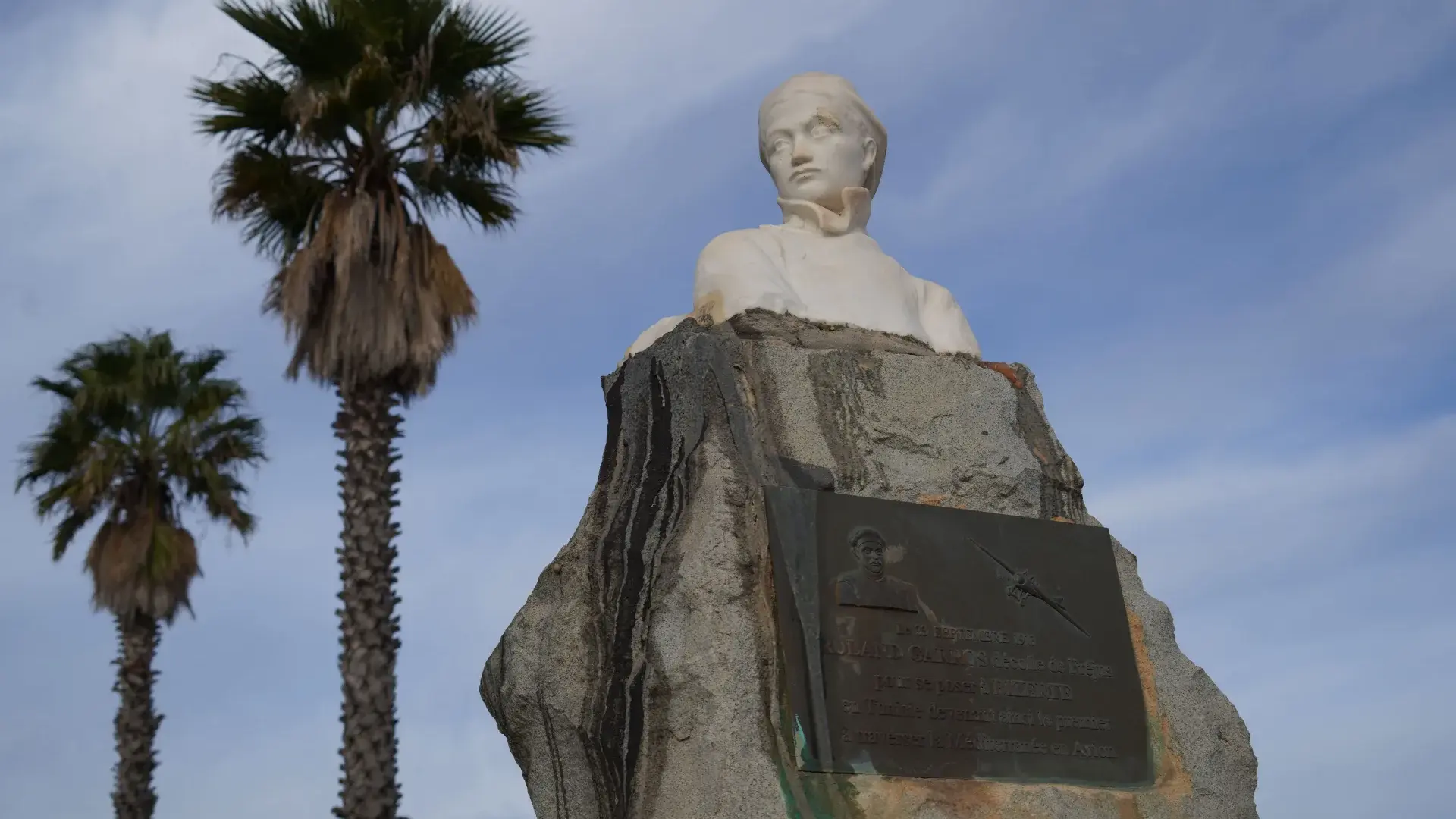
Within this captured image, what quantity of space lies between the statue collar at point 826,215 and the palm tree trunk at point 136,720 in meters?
9.78

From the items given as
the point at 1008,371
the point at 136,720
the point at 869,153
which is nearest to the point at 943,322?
the point at 1008,371

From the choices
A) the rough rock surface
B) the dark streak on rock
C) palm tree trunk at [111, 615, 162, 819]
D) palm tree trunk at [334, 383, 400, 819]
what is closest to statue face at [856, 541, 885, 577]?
the rough rock surface

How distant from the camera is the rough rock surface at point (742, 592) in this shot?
443cm

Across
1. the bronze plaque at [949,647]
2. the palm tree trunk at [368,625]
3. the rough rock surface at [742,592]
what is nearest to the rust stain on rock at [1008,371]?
the rough rock surface at [742,592]

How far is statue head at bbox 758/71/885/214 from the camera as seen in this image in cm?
577

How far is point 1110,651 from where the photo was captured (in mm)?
5035

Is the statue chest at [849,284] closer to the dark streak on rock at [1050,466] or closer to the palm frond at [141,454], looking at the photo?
the dark streak on rock at [1050,466]

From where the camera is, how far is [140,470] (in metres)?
14.9

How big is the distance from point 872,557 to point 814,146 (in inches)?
69.0

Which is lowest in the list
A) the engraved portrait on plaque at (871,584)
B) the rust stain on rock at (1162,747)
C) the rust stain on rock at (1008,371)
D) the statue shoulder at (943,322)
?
the rust stain on rock at (1162,747)

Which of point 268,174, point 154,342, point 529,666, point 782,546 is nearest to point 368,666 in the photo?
point 268,174

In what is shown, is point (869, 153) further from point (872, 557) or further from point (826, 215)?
point (872, 557)

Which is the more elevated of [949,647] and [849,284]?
[849,284]

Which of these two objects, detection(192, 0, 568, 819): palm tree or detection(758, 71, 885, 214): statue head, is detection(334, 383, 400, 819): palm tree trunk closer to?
detection(192, 0, 568, 819): palm tree
